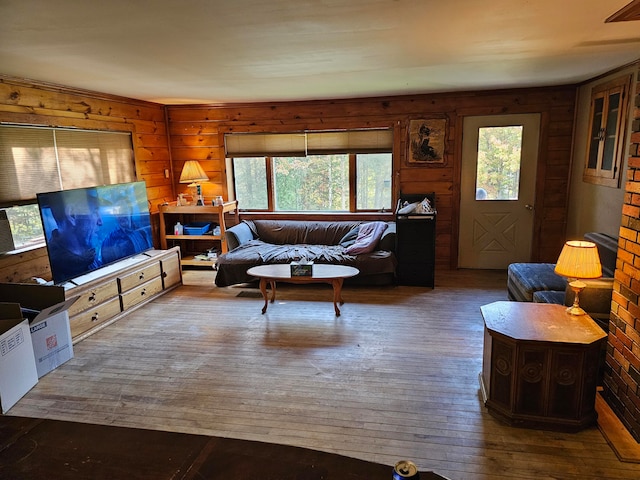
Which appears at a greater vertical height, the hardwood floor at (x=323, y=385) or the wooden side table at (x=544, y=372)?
the wooden side table at (x=544, y=372)

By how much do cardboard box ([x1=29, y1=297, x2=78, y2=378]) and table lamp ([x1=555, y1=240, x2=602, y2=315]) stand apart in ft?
11.5

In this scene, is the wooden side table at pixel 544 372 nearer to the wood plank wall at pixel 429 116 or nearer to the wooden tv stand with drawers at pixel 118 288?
the wood plank wall at pixel 429 116

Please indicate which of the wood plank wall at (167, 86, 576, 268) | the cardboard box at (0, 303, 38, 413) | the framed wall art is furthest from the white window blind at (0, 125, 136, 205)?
the framed wall art

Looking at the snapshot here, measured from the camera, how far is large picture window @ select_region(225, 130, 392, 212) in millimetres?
5641

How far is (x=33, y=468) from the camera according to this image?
3.21ft

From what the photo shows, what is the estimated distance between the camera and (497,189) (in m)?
5.30

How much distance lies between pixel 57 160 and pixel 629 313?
4.81 meters

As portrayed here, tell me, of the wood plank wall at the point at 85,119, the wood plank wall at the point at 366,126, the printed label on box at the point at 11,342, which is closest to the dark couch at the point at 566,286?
the wood plank wall at the point at 366,126

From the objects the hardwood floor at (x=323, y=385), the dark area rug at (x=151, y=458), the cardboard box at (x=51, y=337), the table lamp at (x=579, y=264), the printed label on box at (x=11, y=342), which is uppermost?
the table lamp at (x=579, y=264)

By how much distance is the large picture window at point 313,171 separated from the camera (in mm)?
5641

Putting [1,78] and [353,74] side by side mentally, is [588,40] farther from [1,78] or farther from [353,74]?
[1,78]

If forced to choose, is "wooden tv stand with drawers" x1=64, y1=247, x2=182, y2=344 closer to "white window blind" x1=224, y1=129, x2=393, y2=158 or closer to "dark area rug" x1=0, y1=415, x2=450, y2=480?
"white window blind" x1=224, y1=129, x2=393, y2=158

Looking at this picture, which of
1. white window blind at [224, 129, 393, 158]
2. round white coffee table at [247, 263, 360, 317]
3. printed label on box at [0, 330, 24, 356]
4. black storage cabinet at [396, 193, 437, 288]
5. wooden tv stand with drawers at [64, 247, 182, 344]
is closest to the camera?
printed label on box at [0, 330, 24, 356]

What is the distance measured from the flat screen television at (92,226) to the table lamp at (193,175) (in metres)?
0.93
